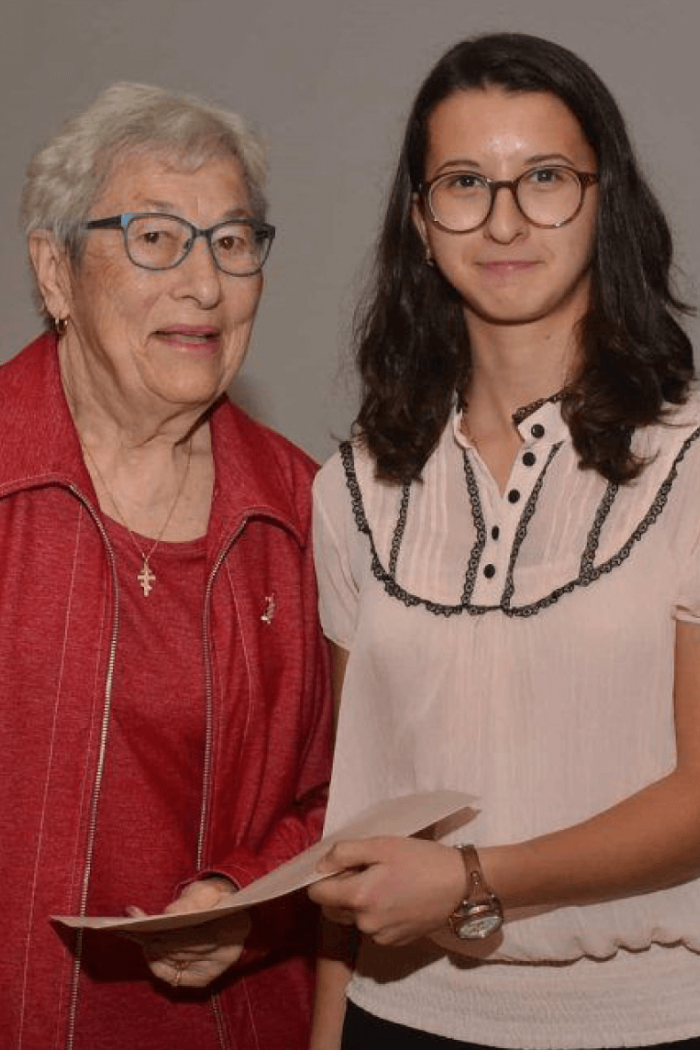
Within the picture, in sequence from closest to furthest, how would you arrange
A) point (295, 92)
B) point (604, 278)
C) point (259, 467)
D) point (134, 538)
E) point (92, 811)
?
point (604, 278), point (92, 811), point (134, 538), point (259, 467), point (295, 92)

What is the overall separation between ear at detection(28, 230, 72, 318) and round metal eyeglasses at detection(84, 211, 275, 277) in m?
0.08

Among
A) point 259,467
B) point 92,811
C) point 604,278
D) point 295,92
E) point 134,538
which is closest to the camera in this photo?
point 604,278

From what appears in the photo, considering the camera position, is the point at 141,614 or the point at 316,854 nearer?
the point at 316,854

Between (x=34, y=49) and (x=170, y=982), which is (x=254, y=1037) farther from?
(x=34, y=49)

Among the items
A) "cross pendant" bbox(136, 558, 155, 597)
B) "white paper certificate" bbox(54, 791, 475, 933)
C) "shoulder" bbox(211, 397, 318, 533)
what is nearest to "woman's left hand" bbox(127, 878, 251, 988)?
"white paper certificate" bbox(54, 791, 475, 933)

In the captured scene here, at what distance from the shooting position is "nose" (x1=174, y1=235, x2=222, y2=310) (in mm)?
2287

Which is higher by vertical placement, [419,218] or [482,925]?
[419,218]

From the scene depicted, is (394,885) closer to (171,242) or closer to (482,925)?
(482,925)

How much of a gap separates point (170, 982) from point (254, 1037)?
0.19m

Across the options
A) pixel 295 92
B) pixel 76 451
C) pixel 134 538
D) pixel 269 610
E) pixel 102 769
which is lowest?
pixel 102 769

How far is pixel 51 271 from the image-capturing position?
2375 mm

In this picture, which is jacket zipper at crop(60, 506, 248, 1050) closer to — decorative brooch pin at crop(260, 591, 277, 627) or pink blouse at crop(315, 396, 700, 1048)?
decorative brooch pin at crop(260, 591, 277, 627)

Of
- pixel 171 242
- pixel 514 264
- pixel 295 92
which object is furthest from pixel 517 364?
pixel 295 92

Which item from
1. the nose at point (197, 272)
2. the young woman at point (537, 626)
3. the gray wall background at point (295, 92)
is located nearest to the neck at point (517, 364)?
the young woman at point (537, 626)
